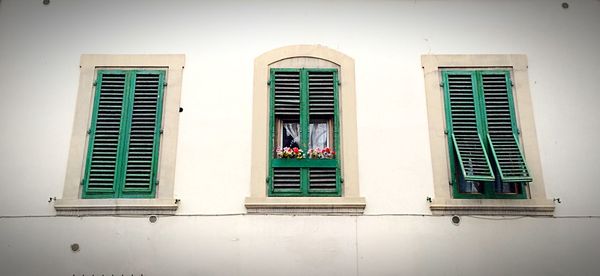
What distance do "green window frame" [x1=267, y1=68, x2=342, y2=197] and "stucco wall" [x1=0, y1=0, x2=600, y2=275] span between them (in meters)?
0.32

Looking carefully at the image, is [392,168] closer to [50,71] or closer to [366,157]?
[366,157]

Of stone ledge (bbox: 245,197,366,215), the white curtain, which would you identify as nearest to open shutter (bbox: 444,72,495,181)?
stone ledge (bbox: 245,197,366,215)

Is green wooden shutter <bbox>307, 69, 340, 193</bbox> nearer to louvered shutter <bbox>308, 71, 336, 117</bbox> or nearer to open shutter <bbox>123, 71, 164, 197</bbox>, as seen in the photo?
louvered shutter <bbox>308, 71, 336, 117</bbox>

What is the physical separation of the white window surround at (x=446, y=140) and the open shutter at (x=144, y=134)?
3.45 m

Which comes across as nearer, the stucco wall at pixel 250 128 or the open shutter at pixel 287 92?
the stucco wall at pixel 250 128

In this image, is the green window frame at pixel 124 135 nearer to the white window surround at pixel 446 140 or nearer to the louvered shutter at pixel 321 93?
the louvered shutter at pixel 321 93

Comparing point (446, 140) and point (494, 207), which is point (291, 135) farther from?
point (494, 207)

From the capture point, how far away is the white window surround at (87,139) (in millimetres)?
6953

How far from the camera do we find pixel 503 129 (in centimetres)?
732

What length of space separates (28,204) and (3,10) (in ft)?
9.10

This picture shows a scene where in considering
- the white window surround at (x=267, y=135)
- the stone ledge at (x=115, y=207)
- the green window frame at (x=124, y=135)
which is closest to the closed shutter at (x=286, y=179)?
the white window surround at (x=267, y=135)

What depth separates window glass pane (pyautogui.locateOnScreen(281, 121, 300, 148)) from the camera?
7355 millimetres

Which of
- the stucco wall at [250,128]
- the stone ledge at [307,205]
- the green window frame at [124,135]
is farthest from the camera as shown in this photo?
the green window frame at [124,135]

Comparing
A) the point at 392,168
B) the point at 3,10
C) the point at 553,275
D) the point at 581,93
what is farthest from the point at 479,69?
the point at 3,10
